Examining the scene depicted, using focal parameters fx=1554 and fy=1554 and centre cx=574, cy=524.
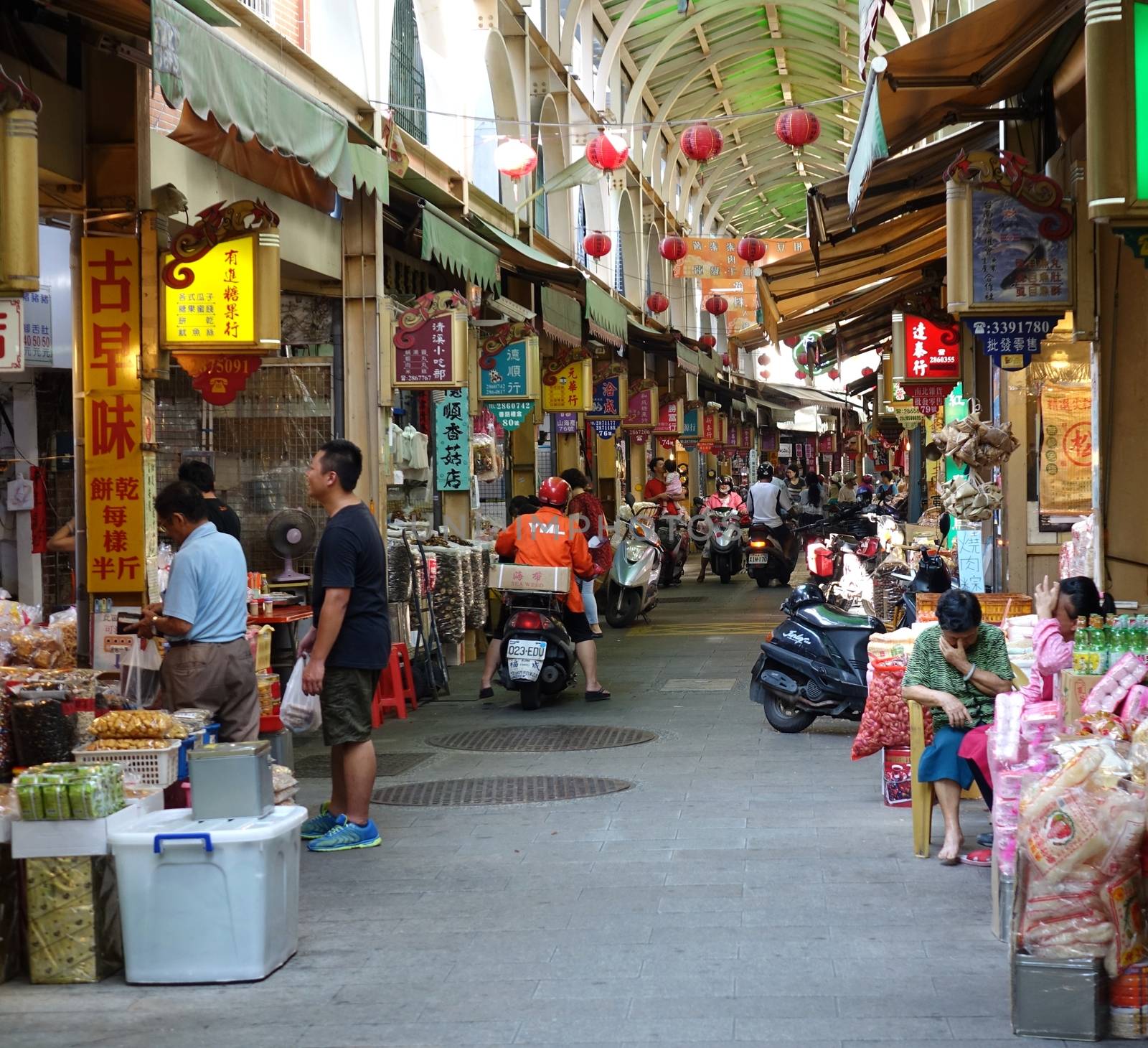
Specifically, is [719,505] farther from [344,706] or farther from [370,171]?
[344,706]

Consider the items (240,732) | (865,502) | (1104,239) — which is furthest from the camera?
(865,502)

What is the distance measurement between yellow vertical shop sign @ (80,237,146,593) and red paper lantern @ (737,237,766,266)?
21779 mm

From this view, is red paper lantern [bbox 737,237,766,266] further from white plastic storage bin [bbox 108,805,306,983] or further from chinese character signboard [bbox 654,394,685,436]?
white plastic storage bin [bbox 108,805,306,983]

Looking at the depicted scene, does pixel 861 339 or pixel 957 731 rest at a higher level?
pixel 861 339

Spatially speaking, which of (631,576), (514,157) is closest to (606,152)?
(514,157)

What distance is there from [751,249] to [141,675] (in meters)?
23.0

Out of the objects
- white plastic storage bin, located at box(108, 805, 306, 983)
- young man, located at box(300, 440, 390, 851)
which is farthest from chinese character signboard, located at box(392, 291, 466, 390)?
white plastic storage bin, located at box(108, 805, 306, 983)

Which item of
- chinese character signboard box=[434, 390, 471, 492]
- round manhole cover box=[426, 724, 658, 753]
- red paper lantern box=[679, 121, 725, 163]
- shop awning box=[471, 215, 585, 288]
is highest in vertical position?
red paper lantern box=[679, 121, 725, 163]

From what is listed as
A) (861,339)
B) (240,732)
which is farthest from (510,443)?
(240,732)

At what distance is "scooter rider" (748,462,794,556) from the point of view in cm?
2377

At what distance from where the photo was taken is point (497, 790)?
8.72 metres

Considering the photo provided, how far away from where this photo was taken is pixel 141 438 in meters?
8.74

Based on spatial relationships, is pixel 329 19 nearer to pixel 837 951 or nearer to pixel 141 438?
pixel 141 438

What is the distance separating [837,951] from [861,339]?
762 inches
